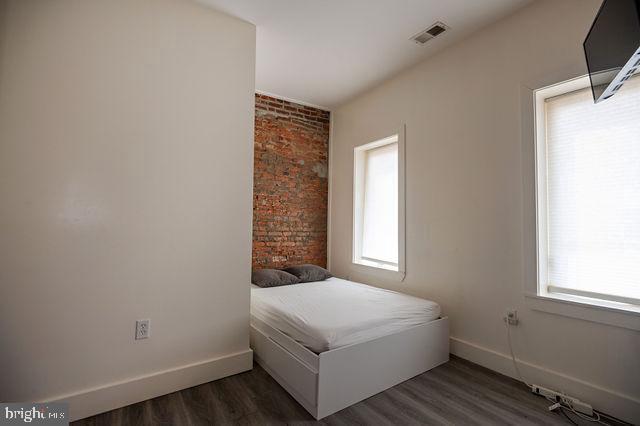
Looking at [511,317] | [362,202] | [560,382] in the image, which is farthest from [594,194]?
[362,202]

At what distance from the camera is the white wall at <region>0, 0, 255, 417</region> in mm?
1808

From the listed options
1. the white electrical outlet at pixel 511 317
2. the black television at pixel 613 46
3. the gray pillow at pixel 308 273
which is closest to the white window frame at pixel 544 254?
the white electrical outlet at pixel 511 317

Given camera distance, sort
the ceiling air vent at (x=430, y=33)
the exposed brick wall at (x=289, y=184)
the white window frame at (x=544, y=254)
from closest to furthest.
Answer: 1. the white window frame at (x=544, y=254)
2. the ceiling air vent at (x=430, y=33)
3. the exposed brick wall at (x=289, y=184)

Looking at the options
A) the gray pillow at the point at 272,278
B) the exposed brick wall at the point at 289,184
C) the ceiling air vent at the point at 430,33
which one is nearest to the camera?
the ceiling air vent at the point at 430,33

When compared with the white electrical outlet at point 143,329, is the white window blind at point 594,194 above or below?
above

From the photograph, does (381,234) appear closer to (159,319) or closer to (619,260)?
(619,260)

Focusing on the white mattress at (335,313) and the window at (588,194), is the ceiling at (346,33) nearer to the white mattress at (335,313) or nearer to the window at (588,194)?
the window at (588,194)

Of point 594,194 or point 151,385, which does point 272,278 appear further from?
point 594,194

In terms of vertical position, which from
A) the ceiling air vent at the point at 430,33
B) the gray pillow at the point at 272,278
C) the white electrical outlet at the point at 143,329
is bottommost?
the white electrical outlet at the point at 143,329

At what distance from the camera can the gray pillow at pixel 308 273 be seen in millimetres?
3699

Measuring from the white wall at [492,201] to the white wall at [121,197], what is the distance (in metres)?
1.76

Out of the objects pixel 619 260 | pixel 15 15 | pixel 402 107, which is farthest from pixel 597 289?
pixel 15 15

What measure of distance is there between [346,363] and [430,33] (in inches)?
110

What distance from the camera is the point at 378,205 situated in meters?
3.97
